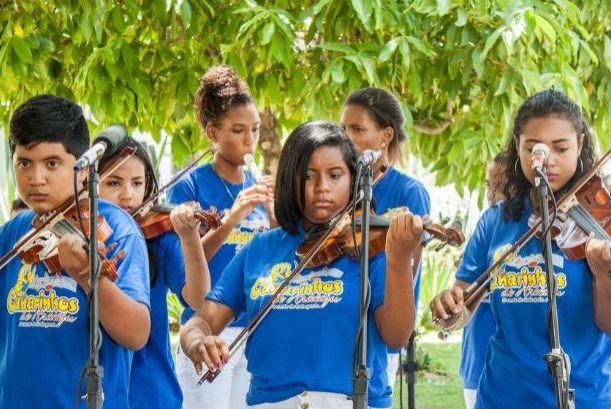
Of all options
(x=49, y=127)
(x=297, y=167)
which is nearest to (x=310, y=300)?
(x=297, y=167)

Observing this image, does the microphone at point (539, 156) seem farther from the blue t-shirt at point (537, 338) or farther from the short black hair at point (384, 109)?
the short black hair at point (384, 109)

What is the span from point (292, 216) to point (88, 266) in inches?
31.3

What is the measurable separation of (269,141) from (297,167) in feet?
9.33

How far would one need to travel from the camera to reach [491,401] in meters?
3.71

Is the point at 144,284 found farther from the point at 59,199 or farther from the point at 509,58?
the point at 509,58

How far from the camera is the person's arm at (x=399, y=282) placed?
11.2 feet

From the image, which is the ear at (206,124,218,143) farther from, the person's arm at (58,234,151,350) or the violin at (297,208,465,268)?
the person's arm at (58,234,151,350)

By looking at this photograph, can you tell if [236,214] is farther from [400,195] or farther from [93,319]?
[93,319]

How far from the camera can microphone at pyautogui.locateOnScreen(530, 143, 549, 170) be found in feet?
11.1

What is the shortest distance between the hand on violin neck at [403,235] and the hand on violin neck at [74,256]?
821 mm

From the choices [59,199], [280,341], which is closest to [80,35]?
[59,199]

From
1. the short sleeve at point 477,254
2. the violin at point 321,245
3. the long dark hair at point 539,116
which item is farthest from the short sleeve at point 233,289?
the long dark hair at point 539,116

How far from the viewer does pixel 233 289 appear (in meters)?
3.81

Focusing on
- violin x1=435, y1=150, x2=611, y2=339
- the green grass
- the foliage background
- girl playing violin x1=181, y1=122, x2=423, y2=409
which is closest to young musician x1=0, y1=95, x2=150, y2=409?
girl playing violin x1=181, y1=122, x2=423, y2=409
